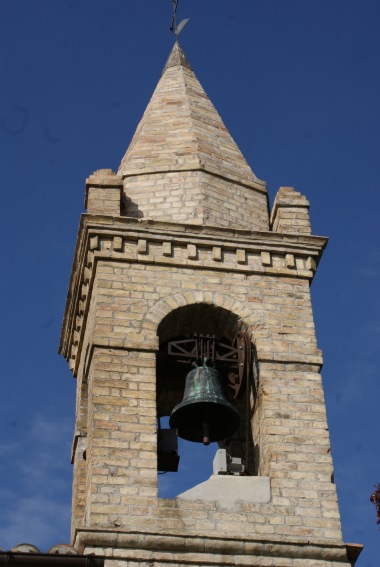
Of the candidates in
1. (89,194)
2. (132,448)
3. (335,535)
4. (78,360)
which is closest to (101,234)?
(89,194)

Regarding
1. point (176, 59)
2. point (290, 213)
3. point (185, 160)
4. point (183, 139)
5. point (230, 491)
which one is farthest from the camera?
point (176, 59)

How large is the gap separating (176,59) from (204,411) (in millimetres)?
7152

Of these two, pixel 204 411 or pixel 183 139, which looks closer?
pixel 204 411

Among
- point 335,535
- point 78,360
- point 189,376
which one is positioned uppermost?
point 78,360

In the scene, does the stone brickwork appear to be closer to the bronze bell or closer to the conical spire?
the conical spire

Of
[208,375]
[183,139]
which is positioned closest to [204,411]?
[208,375]

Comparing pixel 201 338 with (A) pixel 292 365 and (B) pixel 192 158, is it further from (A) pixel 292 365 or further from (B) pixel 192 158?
(B) pixel 192 158

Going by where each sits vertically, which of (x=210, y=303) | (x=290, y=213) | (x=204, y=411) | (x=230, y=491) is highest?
(x=290, y=213)

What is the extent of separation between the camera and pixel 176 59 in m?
19.0

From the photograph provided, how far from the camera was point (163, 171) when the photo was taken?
15.8 meters

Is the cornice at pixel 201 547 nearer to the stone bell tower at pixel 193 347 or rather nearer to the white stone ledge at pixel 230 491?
the stone bell tower at pixel 193 347

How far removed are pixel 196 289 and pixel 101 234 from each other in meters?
1.27

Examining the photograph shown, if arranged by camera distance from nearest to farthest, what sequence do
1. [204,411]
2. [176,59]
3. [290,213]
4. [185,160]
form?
[204,411] → [290,213] → [185,160] → [176,59]

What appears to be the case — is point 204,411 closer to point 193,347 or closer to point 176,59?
point 193,347
